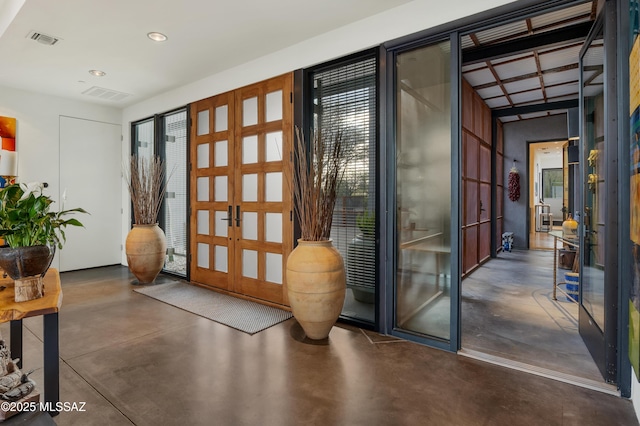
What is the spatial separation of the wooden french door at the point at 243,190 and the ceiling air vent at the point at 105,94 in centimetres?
142

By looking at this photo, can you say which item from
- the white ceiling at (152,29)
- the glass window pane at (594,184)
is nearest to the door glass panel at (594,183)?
the glass window pane at (594,184)

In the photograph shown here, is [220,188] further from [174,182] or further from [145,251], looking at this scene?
[145,251]

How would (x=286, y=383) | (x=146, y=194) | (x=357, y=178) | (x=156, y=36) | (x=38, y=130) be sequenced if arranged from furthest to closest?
(x=38, y=130) → (x=146, y=194) → (x=156, y=36) → (x=357, y=178) → (x=286, y=383)

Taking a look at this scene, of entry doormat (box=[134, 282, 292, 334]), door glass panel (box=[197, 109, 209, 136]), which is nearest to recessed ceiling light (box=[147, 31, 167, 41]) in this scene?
door glass panel (box=[197, 109, 209, 136])

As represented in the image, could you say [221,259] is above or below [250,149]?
below

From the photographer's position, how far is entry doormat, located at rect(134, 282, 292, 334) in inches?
134

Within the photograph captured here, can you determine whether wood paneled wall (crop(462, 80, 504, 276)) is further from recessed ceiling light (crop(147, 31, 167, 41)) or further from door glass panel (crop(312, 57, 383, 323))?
recessed ceiling light (crop(147, 31, 167, 41))

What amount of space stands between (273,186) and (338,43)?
63.2 inches

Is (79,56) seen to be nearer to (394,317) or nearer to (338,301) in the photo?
(338,301)

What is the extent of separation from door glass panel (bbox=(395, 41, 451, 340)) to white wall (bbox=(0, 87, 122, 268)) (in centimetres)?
533

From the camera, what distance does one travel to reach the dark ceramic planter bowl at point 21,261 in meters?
1.67

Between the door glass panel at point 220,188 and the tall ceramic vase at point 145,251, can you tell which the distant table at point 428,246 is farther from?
the tall ceramic vase at point 145,251

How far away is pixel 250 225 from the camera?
4.21m

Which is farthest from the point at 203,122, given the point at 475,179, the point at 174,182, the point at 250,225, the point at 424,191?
the point at 475,179
